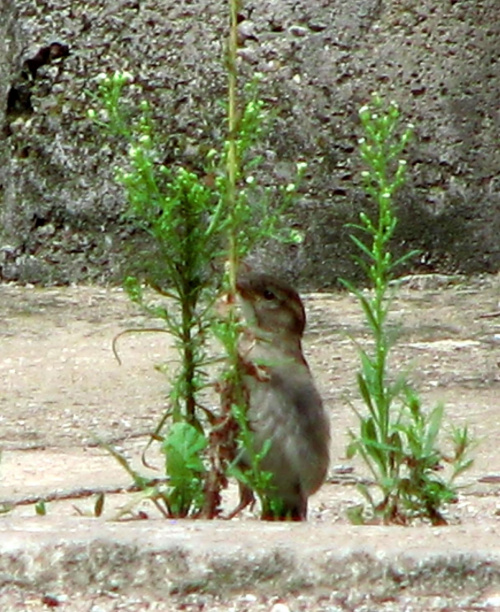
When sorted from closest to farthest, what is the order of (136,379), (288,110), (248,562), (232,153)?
(248,562) → (232,153) → (136,379) → (288,110)

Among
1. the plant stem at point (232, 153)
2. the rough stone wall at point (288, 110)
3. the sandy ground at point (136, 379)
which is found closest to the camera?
the plant stem at point (232, 153)

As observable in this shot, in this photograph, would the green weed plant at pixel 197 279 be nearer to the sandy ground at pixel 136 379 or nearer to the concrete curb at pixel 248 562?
the concrete curb at pixel 248 562

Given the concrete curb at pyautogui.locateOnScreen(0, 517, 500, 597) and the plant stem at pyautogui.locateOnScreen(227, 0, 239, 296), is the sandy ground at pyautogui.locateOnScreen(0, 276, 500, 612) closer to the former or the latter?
the plant stem at pyautogui.locateOnScreen(227, 0, 239, 296)

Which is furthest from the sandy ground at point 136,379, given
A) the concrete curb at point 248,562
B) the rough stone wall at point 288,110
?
the concrete curb at point 248,562

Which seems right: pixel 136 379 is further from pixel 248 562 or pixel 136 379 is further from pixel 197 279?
pixel 248 562

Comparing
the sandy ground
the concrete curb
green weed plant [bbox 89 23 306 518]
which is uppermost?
green weed plant [bbox 89 23 306 518]

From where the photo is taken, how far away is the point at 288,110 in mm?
5938

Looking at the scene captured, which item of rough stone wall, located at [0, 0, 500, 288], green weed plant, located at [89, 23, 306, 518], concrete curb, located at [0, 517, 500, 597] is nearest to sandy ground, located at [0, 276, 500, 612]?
rough stone wall, located at [0, 0, 500, 288]

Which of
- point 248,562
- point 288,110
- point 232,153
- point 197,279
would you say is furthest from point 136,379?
point 248,562

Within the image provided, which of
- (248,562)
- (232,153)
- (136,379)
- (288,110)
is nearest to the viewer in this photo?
(248,562)

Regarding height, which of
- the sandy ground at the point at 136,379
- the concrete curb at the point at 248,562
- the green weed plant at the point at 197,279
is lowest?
the sandy ground at the point at 136,379

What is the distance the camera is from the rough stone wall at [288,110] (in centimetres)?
593

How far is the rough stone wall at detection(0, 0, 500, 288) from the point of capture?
5.93m

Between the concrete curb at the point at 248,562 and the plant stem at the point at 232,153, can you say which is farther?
the plant stem at the point at 232,153
